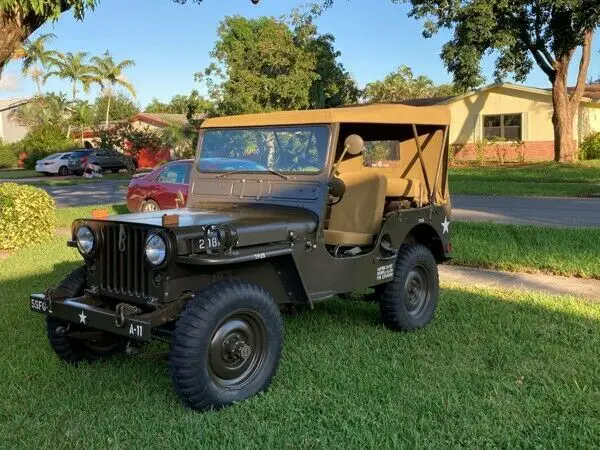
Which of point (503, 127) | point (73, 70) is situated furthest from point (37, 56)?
point (503, 127)

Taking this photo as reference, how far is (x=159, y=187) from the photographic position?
12633 millimetres

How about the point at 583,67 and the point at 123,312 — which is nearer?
the point at 123,312

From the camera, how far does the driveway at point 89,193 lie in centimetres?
1836

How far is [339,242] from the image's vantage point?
4922mm

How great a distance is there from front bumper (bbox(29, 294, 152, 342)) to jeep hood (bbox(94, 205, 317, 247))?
1.87 ft

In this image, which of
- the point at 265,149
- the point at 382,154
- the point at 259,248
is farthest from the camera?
the point at 382,154

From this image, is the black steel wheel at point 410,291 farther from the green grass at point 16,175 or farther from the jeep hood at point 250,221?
the green grass at point 16,175

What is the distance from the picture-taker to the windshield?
478cm

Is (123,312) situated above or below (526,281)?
above

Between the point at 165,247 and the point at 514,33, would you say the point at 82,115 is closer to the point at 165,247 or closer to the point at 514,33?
the point at 514,33

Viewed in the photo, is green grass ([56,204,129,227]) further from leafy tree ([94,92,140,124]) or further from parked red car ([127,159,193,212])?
leafy tree ([94,92,140,124])

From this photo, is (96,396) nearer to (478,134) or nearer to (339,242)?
(339,242)

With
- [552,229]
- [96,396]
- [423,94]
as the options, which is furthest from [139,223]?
[423,94]

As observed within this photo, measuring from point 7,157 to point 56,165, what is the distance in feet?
38.0
